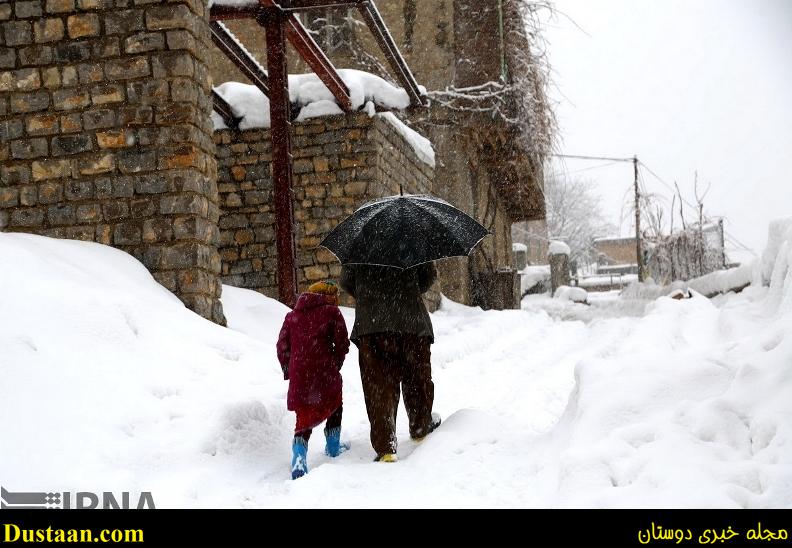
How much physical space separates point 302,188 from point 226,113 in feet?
4.46

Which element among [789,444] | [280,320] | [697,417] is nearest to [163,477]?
[697,417]

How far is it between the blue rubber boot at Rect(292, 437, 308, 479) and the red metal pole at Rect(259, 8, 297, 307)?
3.64 m

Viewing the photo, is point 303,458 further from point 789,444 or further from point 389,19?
point 389,19

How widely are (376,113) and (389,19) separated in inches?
204

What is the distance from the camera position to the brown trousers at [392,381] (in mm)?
4094

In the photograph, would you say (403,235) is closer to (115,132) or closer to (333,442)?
(333,442)

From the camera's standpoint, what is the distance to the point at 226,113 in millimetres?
9312

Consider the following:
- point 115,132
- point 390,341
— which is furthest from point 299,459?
point 115,132

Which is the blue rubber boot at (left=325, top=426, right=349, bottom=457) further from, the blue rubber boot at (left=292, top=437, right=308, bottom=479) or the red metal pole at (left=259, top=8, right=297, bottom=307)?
the red metal pole at (left=259, top=8, right=297, bottom=307)

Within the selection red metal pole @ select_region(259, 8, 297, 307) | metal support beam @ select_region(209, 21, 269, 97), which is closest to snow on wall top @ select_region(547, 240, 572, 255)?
metal support beam @ select_region(209, 21, 269, 97)

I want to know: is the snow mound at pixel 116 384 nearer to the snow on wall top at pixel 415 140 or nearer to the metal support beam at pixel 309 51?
the metal support beam at pixel 309 51

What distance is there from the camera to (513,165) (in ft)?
52.0

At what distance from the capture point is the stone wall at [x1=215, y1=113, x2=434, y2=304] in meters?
9.26

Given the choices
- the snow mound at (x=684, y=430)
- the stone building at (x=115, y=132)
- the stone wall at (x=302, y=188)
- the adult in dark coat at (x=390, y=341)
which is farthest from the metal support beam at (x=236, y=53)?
the snow mound at (x=684, y=430)
